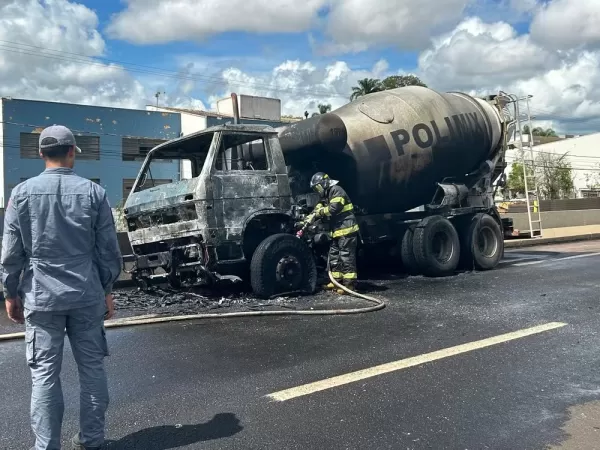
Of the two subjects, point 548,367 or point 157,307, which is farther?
point 157,307

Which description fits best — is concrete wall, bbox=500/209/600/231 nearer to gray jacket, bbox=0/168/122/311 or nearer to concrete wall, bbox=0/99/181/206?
gray jacket, bbox=0/168/122/311

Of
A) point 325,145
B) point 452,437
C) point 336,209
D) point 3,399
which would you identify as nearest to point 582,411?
point 452,437

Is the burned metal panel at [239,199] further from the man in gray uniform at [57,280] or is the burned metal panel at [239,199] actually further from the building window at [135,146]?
the building window at [135,146]

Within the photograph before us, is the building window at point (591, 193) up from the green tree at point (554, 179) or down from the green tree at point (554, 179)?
down

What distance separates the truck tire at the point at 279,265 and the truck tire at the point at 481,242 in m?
3.52

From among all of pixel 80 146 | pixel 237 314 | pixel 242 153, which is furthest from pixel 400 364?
pixel 80 146

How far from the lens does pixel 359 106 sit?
9430 mm

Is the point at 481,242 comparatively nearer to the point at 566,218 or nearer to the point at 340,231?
the point at 340,231

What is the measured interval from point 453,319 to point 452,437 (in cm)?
308

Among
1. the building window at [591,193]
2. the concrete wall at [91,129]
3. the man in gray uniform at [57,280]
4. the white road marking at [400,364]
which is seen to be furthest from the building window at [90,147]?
the building window at [591,193]

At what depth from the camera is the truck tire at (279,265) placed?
24.1 feet

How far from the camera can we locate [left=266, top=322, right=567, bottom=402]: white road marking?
13.8ft

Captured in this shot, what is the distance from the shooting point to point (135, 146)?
113 feet

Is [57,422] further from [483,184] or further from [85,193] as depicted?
[483,184]
